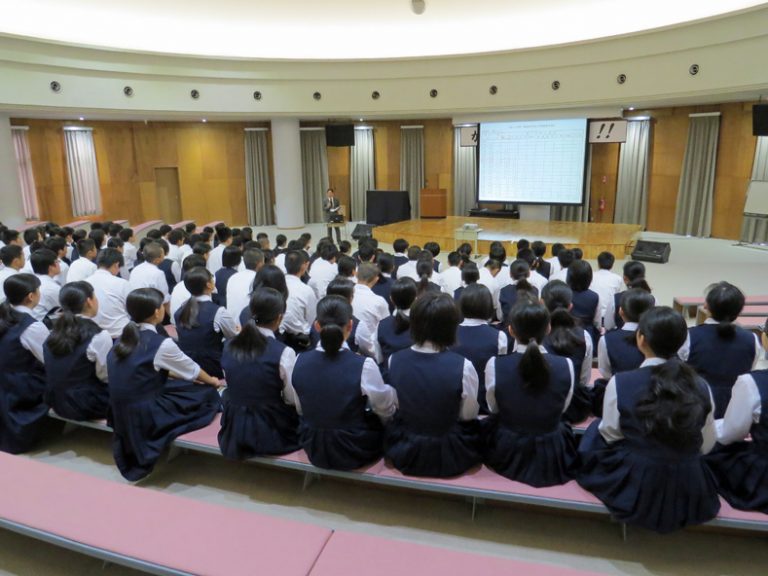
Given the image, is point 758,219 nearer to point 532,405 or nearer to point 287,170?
point 287,170

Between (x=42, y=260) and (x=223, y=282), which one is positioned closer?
(x=42, y=260)

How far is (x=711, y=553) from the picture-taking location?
241 cm

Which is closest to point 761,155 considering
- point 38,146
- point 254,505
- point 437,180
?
point 437,180

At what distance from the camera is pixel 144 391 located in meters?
2.97

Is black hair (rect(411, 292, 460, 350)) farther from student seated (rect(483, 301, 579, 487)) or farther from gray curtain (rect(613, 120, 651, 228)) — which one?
gray curtain (rect(613, 120, 651, 228))

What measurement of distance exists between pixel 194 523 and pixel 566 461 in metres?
1.65

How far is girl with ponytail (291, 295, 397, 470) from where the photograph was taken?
2.60 meters

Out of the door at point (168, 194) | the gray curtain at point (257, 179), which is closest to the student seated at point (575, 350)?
the gray curtain at point (257, 179)

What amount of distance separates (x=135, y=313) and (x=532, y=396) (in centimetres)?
212

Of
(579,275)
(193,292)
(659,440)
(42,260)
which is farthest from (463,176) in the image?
(659,440)

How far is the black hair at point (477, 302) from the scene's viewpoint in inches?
119

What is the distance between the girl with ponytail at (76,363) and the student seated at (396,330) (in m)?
1.61

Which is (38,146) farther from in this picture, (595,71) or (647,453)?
(647,453)

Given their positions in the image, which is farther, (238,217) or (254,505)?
(238,217)
